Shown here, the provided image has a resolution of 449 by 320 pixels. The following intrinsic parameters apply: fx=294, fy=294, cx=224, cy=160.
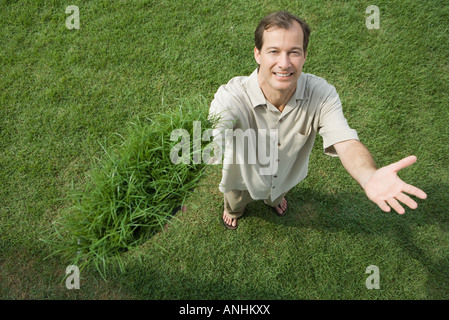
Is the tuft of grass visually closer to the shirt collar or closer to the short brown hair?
the shirt collar

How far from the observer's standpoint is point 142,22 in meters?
4.19

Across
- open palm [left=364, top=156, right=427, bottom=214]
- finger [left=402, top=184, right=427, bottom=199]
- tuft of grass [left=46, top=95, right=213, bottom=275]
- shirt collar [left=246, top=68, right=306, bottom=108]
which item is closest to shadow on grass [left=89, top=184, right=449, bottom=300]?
tuft of grass [left=46, top=95, right=213, bottom=275]

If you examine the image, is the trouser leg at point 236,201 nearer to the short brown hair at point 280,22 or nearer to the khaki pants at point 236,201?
the khaki pants at point 236,201

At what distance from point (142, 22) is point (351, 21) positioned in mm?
3037

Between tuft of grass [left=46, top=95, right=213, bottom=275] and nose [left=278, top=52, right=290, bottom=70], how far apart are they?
66cm

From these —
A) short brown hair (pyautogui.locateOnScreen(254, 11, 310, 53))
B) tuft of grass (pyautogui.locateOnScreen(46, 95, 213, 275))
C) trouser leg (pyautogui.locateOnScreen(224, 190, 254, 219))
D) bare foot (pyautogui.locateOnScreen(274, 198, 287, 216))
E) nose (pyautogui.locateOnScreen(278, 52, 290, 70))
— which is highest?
short brown hair (pyautogui.locateOnScreen(254, 11, 310, 53))

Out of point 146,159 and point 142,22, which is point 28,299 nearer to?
point 146,159

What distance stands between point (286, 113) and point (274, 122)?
0.37 ft

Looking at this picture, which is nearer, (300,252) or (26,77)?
(300,252)

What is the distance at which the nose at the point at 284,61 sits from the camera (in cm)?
183

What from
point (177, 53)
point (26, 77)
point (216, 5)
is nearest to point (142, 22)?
point (177, 53)

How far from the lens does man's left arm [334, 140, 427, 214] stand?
1523 millimetres

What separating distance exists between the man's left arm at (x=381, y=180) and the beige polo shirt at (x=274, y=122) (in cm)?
14

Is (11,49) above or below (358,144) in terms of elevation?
above
